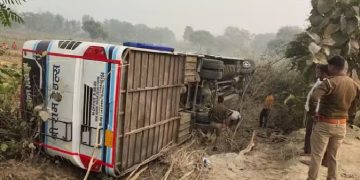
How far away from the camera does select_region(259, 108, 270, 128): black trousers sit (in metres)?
12.4

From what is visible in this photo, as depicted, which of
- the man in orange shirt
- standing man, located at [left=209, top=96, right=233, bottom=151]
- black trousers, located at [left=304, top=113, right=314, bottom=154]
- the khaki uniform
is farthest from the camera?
the man in orange shirt

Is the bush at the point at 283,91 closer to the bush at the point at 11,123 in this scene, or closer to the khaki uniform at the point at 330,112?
the khaki uniform at the point at 330,112

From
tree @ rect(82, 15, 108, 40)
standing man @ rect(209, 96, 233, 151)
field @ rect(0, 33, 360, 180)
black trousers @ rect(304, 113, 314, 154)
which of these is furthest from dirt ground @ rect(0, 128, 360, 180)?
tree @ rect(82, 15, 108, 40)

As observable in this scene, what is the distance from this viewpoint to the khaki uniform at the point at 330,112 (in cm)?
588

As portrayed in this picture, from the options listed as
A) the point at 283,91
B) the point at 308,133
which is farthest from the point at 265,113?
the point at 308,133

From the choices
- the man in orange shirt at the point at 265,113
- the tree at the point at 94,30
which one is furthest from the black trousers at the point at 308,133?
the tree at the point at 94,30

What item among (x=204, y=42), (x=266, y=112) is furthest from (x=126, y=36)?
(x=266, y=112)

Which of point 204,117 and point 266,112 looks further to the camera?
point 266,112

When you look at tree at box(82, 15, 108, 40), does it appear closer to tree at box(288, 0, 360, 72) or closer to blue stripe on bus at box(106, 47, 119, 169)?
tree at box(288, 0, 360, 72)

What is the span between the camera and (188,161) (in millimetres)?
7719

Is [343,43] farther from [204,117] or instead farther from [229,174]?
[229,174]

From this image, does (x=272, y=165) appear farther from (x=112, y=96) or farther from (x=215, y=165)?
(x=112, y=96)

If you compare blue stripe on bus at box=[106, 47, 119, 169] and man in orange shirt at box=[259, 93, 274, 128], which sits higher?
blue stripe on bus at box=[106, 47, 119, 169]

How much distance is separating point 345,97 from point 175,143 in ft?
14.0
